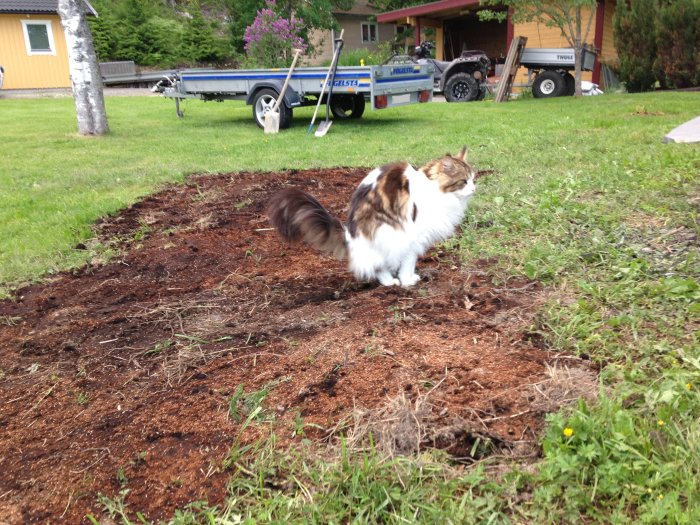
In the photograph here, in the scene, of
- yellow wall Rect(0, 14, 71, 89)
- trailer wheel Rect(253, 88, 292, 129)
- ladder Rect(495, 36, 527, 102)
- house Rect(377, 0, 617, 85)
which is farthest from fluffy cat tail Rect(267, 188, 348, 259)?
yellow wall Rect(0, 14, 71, 89)

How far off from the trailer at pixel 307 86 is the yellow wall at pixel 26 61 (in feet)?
50.4

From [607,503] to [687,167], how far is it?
4.47 metres

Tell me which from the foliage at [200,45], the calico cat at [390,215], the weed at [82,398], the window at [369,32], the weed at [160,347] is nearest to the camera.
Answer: the weed at [82,398]

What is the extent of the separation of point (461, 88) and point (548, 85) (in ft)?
7.93

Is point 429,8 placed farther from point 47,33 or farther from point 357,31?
point 357,31

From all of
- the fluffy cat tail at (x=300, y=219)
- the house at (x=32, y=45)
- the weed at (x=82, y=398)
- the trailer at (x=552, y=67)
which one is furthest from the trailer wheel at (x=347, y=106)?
the house at (x=32, y=45)

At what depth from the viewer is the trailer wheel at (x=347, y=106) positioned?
12.7 metres

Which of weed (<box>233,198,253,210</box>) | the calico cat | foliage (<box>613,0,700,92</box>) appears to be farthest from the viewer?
foliage (<box>613,0,700,92</box>)

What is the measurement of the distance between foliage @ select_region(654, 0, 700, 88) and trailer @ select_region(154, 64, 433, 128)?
7.22m

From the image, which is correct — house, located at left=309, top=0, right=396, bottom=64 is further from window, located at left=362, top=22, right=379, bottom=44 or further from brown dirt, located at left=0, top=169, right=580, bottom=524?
brown dirt, located at left=0, top=169, right=580, bottom=524

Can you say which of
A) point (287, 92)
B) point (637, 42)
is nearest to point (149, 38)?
point (287, 92)

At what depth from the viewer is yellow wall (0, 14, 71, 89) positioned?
23.6 metres

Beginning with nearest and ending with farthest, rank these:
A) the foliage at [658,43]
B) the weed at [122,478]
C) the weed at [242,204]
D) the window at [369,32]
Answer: the weed at [122,478], the weed at [242,204], the foliage at [658,43], the window at [369,32]

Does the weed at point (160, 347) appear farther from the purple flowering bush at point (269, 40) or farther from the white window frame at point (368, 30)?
the white window frame at point (368, 30)
